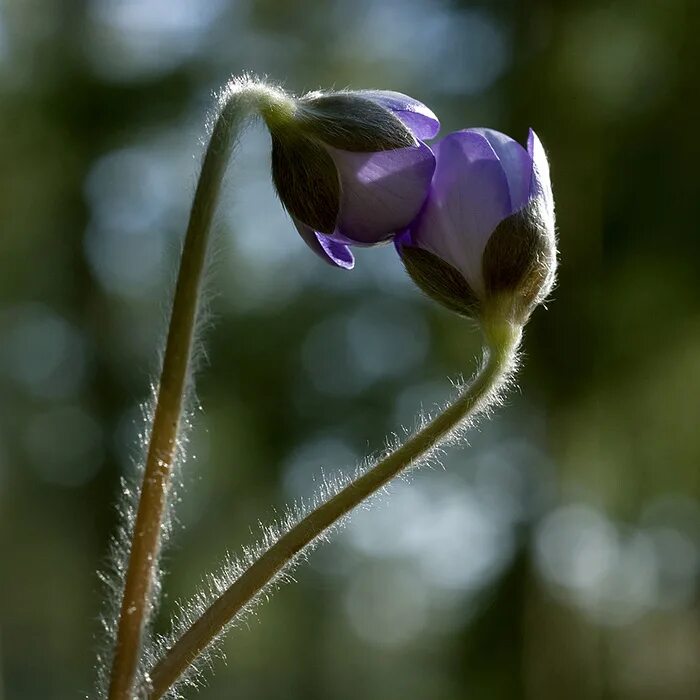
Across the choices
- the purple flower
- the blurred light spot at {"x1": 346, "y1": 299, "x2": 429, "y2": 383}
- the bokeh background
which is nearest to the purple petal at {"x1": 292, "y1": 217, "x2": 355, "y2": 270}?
the purple flower

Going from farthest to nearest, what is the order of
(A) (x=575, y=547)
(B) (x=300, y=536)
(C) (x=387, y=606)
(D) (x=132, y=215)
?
(C) (x=387, y=606)
(D) (x=132, y=215)
(A) (x=575, y=547)
(B) (x=300, y=536)

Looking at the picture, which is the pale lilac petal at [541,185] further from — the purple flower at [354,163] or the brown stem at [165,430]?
the brown stem at [165,430]

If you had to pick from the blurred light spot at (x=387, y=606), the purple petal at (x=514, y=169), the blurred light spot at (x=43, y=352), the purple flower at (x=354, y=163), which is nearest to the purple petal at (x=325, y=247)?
the purple flower at (x=354, y=163)

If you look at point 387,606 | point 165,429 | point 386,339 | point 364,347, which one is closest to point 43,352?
point 364,347

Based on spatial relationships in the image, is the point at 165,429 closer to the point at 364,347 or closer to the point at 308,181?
the point at 308,181

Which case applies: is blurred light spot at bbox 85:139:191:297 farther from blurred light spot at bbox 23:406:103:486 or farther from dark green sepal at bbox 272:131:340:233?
dark green sepal at bbox 272:131:340:233

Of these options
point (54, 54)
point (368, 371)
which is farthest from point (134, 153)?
point (368, 371)

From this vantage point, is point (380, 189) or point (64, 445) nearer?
point (380, 189)
